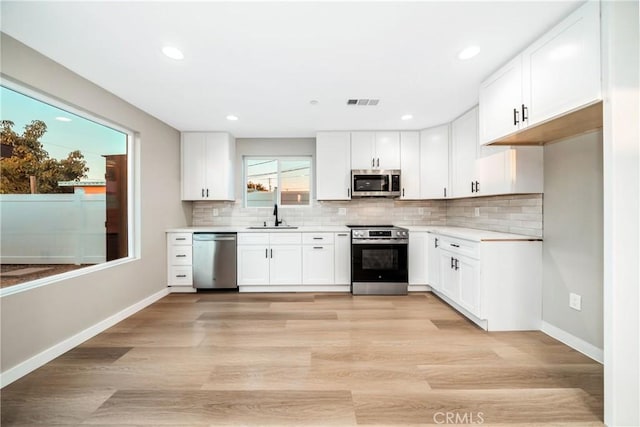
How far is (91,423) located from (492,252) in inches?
127

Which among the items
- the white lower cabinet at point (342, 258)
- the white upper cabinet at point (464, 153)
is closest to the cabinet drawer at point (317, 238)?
the white lower cabinet at point (342, 258)

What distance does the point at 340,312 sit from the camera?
10.7 feet

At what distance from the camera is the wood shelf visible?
181cm

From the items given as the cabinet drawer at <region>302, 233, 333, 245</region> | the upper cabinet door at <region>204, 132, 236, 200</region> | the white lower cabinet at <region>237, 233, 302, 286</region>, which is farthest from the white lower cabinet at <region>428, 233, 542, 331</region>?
the upper cabinet door at <region>204, 132, 236, 200</region>

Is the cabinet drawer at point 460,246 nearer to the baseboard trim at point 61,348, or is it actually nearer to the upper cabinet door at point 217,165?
the upper cabinet door at point 217,165

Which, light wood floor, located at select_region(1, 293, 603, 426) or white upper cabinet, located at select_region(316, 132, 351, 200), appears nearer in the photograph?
light wood floor, located at select_region(1, 293, 603, 426)

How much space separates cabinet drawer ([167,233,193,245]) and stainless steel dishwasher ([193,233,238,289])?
0.07 metres

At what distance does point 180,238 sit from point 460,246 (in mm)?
3587

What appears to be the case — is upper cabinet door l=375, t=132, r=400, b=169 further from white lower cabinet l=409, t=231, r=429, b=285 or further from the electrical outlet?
the electrical outlet

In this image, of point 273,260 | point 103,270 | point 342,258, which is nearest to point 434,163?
point 342,258

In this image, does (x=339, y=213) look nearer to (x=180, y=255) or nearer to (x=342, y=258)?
(x=342, y=258)

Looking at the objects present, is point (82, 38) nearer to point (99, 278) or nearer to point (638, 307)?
point (99, 278)

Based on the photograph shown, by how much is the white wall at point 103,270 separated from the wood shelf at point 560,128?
3.69 meters

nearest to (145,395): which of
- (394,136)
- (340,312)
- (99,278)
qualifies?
(99,278)
